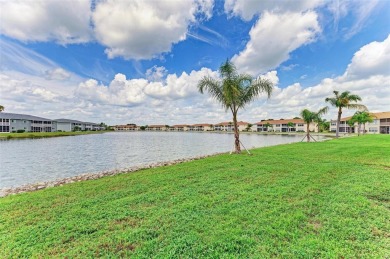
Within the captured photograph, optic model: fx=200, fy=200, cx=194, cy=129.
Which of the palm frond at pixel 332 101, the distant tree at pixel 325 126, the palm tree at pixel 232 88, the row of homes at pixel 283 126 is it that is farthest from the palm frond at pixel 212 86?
the distant tree at pixel 325 126

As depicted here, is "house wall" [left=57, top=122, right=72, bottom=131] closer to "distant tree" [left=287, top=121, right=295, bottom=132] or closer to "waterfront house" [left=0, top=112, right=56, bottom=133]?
"waterfront house" [left=0, top=112, right=56, bottom=133]

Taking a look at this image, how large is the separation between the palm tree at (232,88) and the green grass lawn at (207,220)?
373 inches

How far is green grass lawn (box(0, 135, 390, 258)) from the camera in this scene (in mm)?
3455

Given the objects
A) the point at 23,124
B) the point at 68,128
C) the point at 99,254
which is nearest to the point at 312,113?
the point at 99,254

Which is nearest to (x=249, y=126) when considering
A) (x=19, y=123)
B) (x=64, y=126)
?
(x=64, y=126)

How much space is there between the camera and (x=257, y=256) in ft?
10.6

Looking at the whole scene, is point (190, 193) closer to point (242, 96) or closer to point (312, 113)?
point (242, 96)

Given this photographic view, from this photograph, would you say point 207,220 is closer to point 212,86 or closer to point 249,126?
point 212,86

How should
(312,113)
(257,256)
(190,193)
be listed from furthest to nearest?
(312,113) → (190,193) → (257,256)

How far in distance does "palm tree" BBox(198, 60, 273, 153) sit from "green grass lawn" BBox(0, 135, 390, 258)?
31.1 ft

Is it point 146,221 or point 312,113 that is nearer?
point 146,221

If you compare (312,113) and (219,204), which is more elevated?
(312,113)

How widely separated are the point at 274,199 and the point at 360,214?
73.2 inches

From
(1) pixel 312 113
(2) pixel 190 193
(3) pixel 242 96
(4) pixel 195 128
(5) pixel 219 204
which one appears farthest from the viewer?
(4) pixel 195 128
